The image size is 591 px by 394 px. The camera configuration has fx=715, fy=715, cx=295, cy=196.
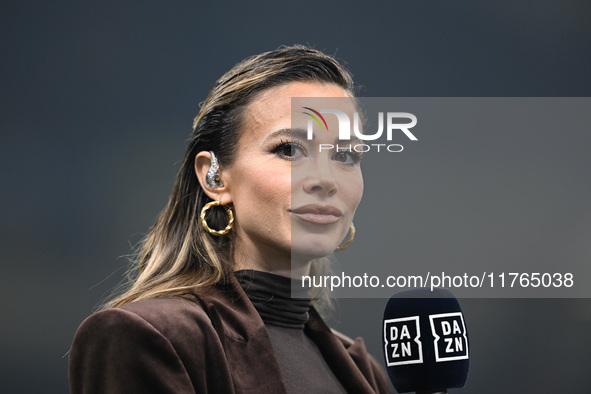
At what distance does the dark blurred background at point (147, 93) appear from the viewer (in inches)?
96.7

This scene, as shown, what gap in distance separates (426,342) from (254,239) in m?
0.48

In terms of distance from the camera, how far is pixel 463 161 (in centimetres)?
204

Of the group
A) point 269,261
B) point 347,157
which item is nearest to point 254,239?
point 269,261

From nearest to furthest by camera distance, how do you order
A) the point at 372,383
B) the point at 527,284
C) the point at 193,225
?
the point at 193,225
the point at 372,383
the point at 527,284

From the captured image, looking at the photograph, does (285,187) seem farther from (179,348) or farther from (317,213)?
(179,348)

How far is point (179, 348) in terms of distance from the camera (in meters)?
1.26

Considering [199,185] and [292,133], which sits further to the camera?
[199,185]

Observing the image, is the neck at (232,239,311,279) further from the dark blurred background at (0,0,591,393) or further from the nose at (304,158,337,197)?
the dark blurred background at (0,0,591,393)

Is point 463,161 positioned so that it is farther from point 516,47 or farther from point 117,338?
point 117,338

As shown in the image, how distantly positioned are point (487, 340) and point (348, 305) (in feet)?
1.53

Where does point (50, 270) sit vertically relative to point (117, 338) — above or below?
above

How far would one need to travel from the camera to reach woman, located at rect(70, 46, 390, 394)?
1351 millimetres

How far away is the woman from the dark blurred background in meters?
0.85

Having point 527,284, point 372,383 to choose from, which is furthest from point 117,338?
point 527,284
